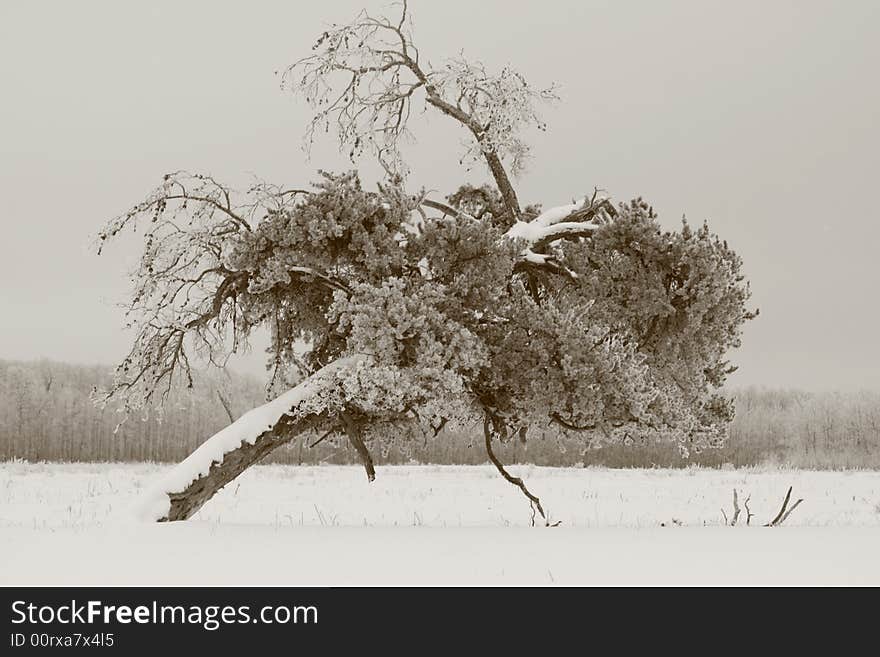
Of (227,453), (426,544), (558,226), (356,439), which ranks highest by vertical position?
(558,226)

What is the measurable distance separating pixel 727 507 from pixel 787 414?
20.0 meters

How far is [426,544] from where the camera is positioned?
41.7 ft

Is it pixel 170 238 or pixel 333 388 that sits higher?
pixel 170 238

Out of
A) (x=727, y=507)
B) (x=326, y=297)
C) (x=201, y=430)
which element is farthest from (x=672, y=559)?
(x=201, y=430)

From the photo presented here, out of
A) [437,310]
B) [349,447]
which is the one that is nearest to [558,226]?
[437,310]

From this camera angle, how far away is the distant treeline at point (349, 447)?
3522 centimetres

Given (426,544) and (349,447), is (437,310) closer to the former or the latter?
(426,544)

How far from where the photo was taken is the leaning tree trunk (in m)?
15.0

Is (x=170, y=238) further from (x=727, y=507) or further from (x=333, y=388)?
(x=727, y=507)

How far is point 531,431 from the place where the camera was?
1617cm

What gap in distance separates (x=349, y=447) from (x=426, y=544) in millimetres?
22606

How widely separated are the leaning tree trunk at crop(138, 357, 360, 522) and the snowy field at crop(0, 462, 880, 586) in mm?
444

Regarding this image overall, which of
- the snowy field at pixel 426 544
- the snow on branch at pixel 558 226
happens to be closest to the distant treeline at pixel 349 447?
the snowy field at pixel 426 544

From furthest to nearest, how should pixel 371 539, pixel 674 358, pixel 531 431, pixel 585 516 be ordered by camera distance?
pixel 585 516 → pixel 531 431 → pixel 674 358 → pixel 371 539
